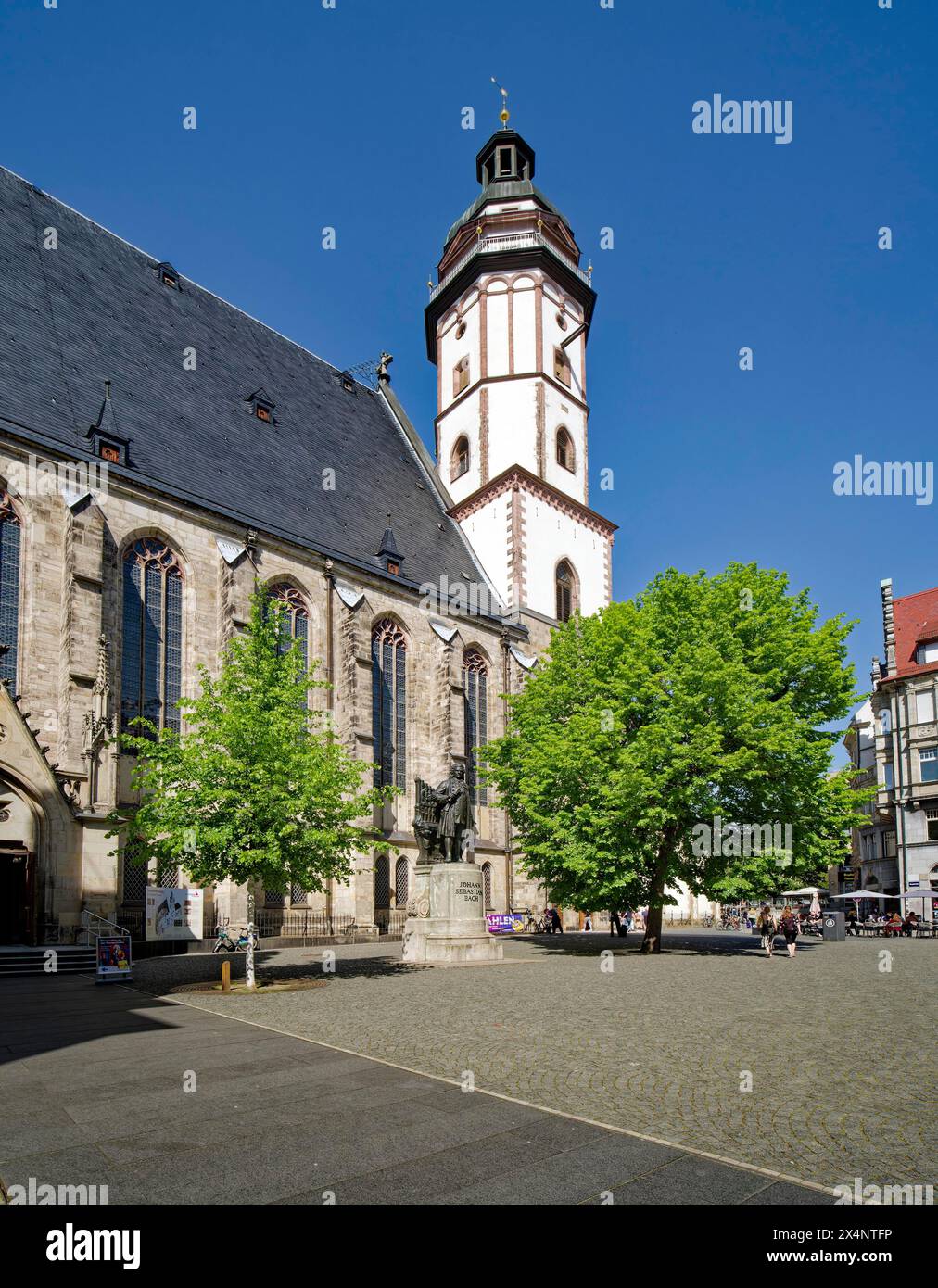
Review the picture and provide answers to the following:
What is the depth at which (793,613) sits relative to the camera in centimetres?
2442

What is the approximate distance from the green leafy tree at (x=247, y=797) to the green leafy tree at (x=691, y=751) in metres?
7.09

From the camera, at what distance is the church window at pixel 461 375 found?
155ft

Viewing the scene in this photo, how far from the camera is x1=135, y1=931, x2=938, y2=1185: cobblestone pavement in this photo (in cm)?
593

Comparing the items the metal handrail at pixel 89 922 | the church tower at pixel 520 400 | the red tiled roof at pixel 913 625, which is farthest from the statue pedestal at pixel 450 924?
the red tiled roof at pixel 913 625

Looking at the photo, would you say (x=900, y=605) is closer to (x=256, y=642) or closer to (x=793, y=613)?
(x=793, y=613)

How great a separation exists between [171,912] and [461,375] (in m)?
33.1

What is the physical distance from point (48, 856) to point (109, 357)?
18.5 m

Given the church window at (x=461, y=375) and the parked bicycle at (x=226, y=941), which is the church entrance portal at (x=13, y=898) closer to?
the parked bicycle at (x=226, y=941)

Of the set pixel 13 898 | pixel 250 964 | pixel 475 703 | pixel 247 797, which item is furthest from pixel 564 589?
pixel 250 964

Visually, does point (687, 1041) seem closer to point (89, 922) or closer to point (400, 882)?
point (89, 922)

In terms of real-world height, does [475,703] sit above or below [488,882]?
above

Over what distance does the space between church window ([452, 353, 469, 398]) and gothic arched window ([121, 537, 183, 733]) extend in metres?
24.2

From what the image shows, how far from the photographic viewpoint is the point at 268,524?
102 ft
